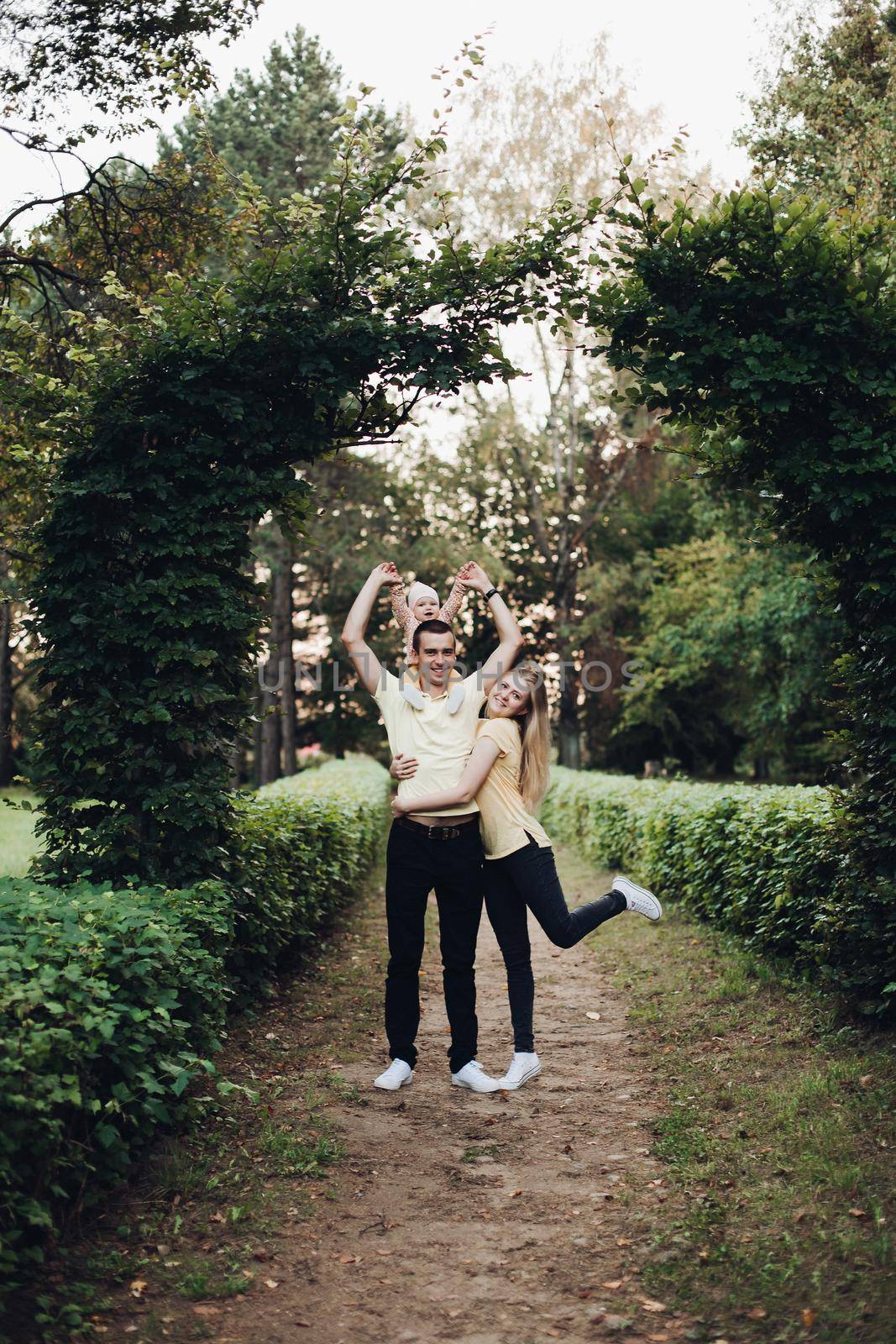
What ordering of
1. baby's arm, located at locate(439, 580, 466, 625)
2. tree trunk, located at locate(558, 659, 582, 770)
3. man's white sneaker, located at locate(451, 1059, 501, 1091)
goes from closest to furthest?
man's white sneaker, located at locate(451, 1059, 501, 1091) < baby's arm, located at locate(439, 580, 466, 625) < tree trunk, located at locate(558, 659, 582, 770)

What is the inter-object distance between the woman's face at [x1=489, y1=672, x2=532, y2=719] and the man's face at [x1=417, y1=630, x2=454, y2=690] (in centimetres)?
28

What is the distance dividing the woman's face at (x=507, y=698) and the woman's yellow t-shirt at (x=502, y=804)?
0.17 feet

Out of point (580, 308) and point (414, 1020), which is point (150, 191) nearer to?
point (580, 308)

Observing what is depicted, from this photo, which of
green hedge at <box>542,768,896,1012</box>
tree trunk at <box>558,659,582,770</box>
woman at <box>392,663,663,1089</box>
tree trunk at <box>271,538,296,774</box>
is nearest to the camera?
woman at <box>392,663,663,1089</box>

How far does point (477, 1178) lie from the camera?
4.75m

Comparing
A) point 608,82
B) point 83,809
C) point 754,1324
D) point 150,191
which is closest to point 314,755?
point 608,82

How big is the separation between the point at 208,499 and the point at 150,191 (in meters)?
6.31

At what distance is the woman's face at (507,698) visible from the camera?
5.91 metres

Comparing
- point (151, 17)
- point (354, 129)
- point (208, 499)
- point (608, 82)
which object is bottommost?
point (208, 499)

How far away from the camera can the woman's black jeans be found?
5797 mm

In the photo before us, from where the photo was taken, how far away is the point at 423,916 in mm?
5770

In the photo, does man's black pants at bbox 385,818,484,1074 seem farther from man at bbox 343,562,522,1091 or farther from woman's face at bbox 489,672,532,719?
woman's face at bbox 489,672,532,719

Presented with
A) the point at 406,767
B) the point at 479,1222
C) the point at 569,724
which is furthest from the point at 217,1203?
the point at 569,724

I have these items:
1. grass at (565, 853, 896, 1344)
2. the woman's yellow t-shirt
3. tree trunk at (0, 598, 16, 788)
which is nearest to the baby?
the woman's yellow t-shirt
